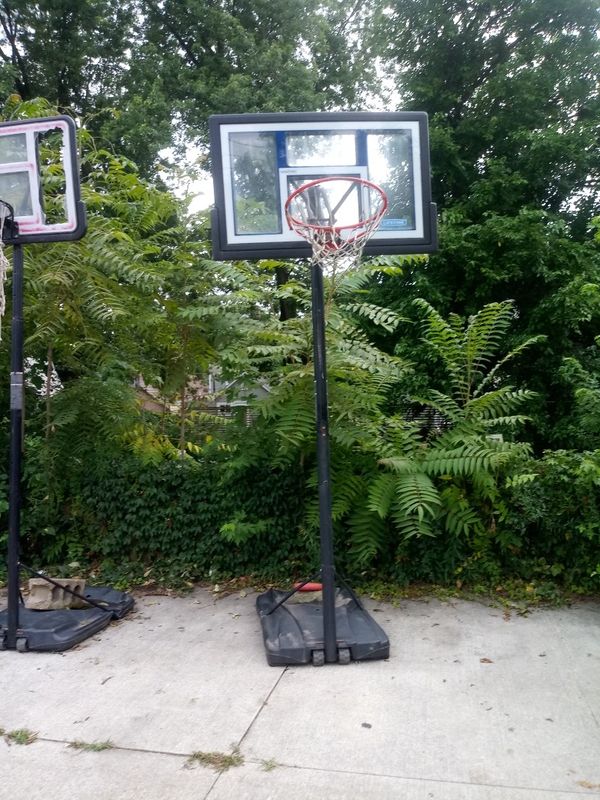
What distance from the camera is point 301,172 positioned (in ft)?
15.6

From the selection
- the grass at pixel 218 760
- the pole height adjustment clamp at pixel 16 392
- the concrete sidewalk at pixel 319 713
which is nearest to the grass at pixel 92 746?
the concrete sidewalk at pixel 319 713

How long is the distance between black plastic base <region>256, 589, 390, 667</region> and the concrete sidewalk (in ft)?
0.32

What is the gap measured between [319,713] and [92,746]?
1201 millimetres

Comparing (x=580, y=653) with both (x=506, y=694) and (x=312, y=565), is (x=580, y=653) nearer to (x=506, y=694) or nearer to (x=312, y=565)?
(x=506, y=694)

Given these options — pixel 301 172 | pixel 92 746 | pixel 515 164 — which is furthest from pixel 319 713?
pixel 515 164

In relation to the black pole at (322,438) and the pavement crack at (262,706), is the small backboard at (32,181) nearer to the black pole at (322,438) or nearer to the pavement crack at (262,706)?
the black pole at (322,438)

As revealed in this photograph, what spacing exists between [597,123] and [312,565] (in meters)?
9.72

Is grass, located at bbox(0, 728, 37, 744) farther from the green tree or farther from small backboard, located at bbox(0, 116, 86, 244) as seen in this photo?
the green tree

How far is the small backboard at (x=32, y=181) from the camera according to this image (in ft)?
15.3

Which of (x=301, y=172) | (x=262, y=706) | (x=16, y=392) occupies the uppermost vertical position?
(x=301, y=172)

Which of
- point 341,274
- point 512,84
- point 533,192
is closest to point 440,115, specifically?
point 512,84

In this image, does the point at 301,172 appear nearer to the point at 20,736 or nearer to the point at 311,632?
the point at 311,632

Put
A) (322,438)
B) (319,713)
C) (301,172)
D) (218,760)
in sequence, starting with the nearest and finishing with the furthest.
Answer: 1. (218,760)
2. (319,713)
3. (322,438)
4. (301,172)

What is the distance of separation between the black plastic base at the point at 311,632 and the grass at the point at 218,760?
101cm
